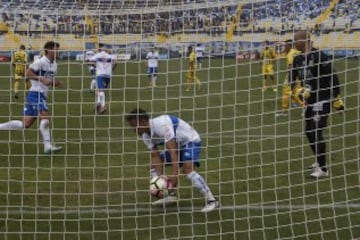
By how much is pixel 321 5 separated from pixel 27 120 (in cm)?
535

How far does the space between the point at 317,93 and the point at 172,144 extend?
2.32 m

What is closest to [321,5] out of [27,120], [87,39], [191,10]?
[191,10]

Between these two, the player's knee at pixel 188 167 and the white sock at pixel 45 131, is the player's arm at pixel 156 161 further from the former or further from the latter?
the white sock at pixel 45 131

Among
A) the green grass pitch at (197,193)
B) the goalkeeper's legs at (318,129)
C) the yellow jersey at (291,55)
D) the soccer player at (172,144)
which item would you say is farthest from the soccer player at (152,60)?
the goalkeeper's legs at (318,129)

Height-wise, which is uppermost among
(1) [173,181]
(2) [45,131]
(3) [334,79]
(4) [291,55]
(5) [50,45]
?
(5) [50,45]

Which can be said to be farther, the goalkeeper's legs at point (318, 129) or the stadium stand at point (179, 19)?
the goalkeeper's legs at point (318, 129)

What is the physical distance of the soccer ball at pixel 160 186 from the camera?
7.27 meters

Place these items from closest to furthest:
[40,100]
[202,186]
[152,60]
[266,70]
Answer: [202,186], [152,60], [40,100], [266,70]

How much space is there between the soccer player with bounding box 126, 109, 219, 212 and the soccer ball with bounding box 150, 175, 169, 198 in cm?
6

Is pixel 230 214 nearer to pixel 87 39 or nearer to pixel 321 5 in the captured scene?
pixel 321 5

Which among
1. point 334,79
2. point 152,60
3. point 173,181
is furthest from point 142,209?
point 152,60

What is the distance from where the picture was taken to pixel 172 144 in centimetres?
701

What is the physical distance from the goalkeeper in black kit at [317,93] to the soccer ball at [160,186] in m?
2.05

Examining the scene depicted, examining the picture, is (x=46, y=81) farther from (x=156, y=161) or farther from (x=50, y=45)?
(x=156, y=161)
